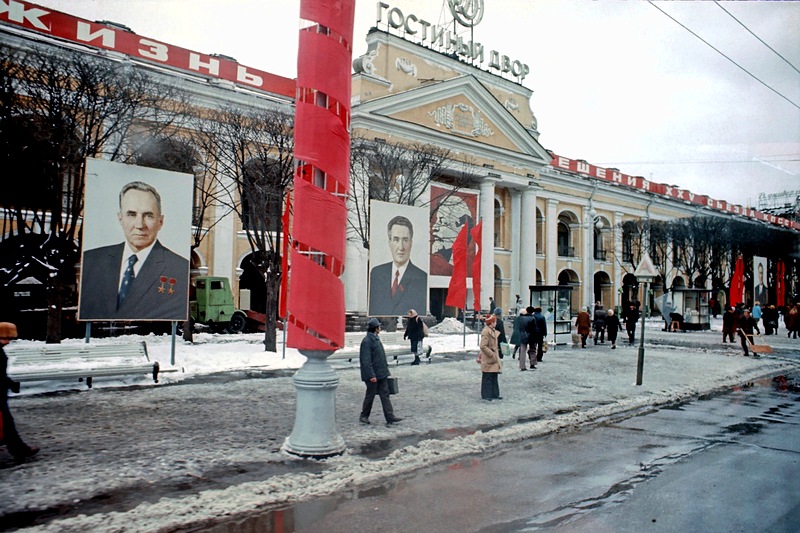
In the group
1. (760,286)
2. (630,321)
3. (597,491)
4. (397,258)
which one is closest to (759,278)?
(760,286)

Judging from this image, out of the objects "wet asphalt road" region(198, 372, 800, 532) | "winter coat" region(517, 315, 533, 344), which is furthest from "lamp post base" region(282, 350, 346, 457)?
"winter coat" region(517, 315, 533, 344)

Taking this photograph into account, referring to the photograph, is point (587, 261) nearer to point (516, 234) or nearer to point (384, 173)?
point (516, 234)

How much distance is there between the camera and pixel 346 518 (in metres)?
5.57

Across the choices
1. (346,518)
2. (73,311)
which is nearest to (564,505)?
(346,518)

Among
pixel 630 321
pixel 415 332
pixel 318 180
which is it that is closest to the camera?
pixel 318 180

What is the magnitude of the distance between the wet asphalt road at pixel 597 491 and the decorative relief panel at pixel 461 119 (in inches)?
1248

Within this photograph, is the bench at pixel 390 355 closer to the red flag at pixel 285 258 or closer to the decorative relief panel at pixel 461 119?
the red flag at pixel 285 258

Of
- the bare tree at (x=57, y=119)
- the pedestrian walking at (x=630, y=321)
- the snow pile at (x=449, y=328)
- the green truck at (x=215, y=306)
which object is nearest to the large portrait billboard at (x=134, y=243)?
the bare tree at (x=57, y=119)

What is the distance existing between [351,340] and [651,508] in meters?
14.2

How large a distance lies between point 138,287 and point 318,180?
28.0 feet

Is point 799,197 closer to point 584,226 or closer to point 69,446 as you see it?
point 69,446

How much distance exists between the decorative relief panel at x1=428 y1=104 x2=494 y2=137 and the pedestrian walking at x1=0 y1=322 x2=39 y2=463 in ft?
110

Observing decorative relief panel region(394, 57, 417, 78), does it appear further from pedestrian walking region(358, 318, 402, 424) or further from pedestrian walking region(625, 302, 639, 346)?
pedestrian walking region(358, 318, 402, 424)

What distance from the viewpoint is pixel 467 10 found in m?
41.6
